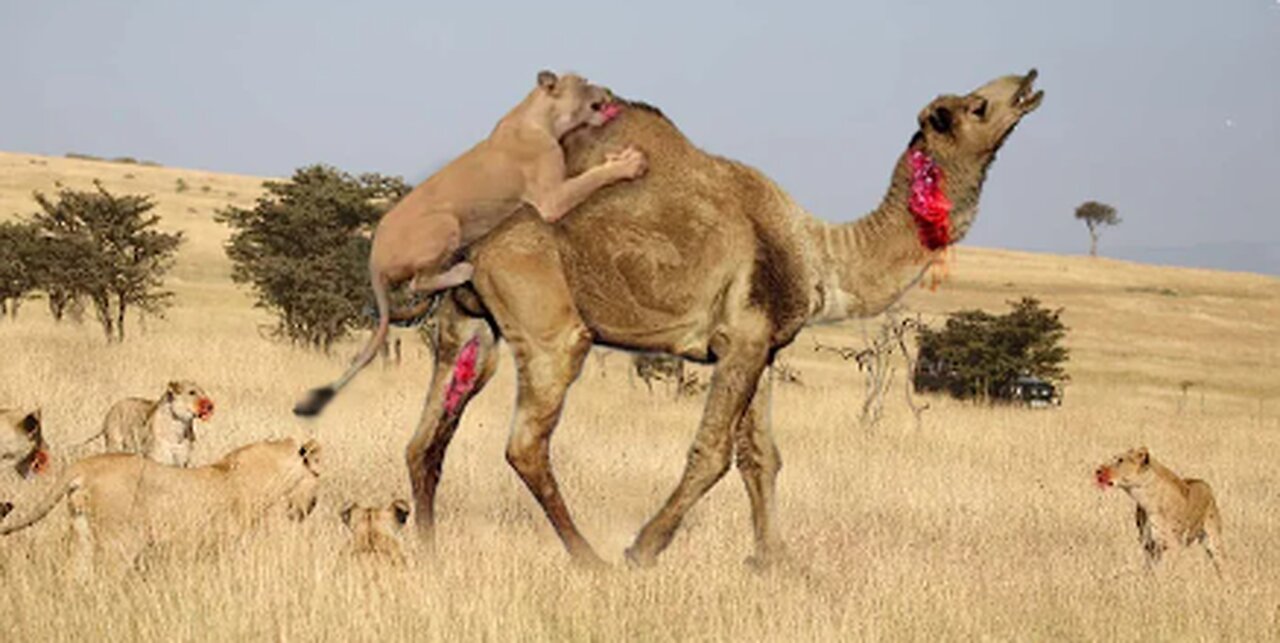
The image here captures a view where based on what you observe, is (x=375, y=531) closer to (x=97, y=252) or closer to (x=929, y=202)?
(x=929, y=202)

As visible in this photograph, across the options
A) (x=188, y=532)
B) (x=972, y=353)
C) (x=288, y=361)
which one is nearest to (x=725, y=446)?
(x=188, y=532)

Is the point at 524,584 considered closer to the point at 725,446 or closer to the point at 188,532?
the point at 725,446

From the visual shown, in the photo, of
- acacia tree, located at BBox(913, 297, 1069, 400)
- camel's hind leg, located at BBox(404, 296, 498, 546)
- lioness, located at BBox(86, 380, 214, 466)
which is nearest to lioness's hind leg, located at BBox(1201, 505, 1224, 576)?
camel's hind leg, located at BBox(404, 296, 498, 546)

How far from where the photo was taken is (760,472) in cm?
774

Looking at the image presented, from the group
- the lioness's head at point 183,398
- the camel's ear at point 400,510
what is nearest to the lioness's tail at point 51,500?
the camel's ear at point 400,510

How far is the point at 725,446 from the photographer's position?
7043 mm

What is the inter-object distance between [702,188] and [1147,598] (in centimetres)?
331

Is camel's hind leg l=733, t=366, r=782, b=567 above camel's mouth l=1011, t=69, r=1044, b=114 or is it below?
below

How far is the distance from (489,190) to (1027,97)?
8.52 ft

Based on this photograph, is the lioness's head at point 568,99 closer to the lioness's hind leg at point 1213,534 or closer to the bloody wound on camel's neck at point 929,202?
the bloody wound on camel's neck at point 929,202

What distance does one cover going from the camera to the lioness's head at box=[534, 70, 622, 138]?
6121mm

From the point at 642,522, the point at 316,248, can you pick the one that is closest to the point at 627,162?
the point at 642,522

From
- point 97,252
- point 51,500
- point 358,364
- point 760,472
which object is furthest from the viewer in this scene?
point 97,252

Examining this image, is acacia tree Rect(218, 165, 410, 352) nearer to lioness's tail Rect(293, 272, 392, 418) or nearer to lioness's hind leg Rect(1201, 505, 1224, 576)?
Result: lioness's hind leg Rect(1201, 505, 1224, 576)
